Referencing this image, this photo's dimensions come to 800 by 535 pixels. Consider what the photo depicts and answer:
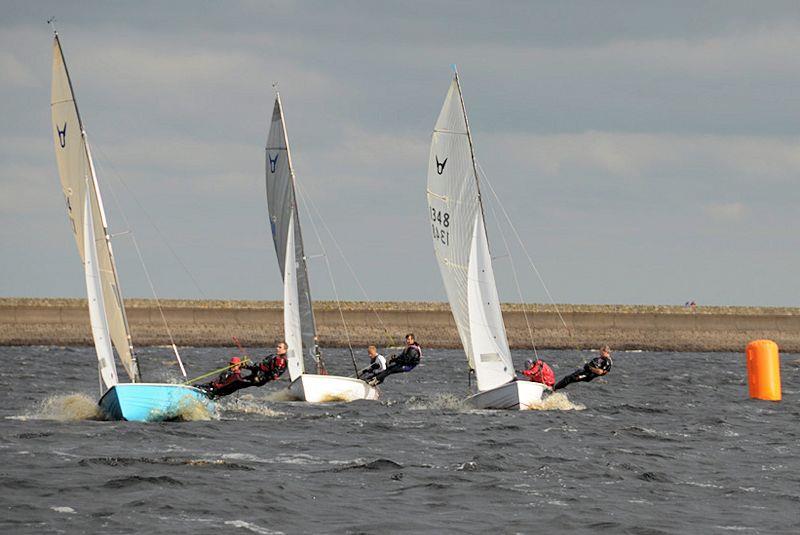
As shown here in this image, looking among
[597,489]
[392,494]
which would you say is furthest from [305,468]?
[597,489]

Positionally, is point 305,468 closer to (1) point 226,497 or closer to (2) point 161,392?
(1) point 226,497

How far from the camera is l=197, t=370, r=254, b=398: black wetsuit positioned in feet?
89.4

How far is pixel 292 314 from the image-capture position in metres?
31.9

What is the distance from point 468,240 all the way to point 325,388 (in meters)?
4.95

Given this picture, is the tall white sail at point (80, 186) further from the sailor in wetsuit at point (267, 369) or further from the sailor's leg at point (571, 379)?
the sailor's leg at point (571, 379)

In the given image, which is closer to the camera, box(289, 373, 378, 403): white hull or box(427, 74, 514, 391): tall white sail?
box(427, 74, 514, 391): tall white sail

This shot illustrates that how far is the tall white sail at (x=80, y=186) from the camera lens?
2412 cm

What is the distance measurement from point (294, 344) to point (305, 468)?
516 inches

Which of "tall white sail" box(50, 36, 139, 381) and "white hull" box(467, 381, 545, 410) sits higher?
"tall white sail" box(50, 36, 139, 381)

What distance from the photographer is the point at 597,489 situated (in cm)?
1762

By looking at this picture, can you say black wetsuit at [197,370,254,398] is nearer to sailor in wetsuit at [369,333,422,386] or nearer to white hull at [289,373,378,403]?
white hull at [289,373,378,403]

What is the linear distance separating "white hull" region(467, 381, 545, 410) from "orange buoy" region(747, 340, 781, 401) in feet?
28.3

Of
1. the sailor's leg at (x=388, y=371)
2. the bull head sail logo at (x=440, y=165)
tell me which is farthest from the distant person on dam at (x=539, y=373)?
the bull head sail logo at (x=440, y=165)

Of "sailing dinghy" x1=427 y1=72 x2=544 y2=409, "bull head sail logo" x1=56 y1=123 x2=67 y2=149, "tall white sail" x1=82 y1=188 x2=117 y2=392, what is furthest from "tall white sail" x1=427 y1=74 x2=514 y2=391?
"bull head sail logo" x1=56 y1=123 x2=67 y2=149
